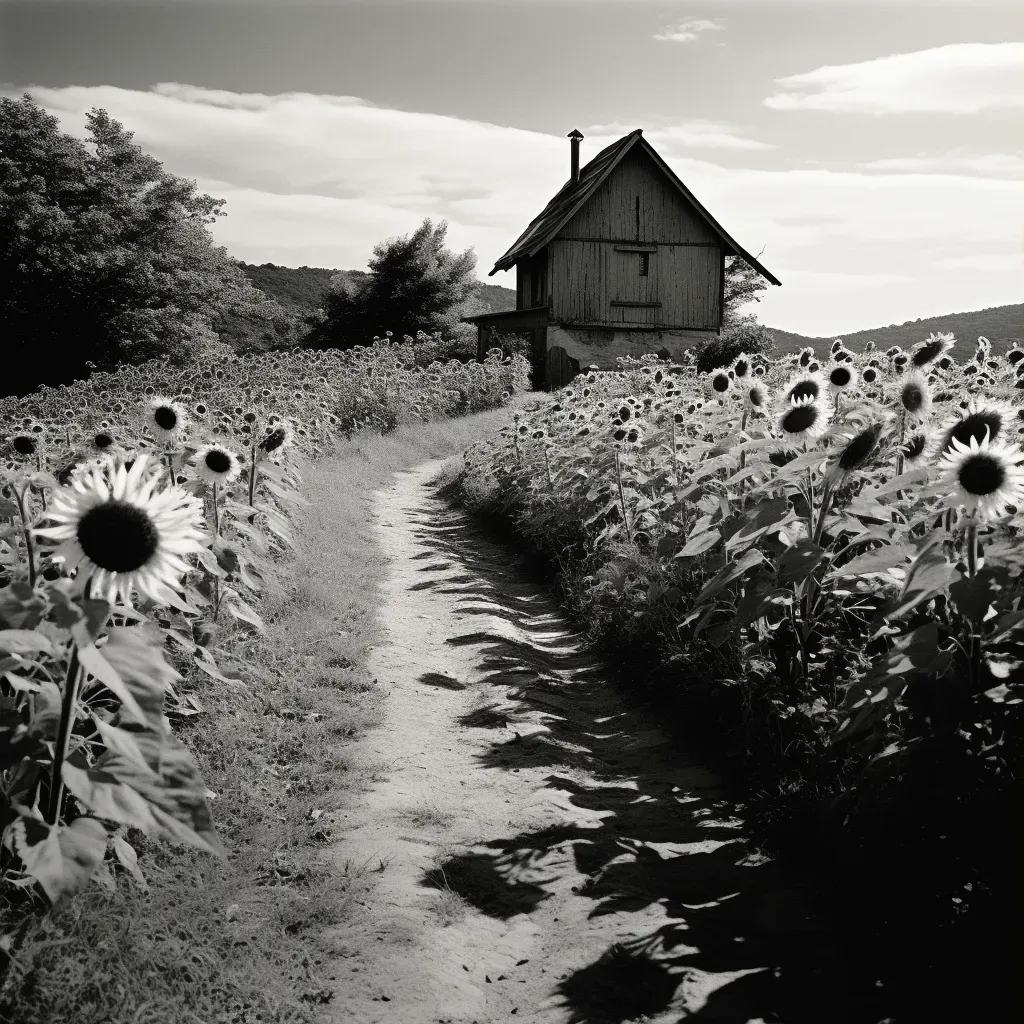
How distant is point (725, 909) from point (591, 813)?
0.90 m

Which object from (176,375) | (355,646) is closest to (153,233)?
(176,375)

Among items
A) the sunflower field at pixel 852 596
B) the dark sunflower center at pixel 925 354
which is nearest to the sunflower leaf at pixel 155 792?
the sunflower field at pixel 852 596

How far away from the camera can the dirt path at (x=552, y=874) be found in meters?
2.84

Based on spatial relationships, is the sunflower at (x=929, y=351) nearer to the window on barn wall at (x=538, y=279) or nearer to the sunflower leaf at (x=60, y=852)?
the sunflower leaf at (x=60, y=852)

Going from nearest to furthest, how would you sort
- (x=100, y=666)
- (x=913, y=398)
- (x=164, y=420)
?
(x=100, y=666) < (x=913, y=398) < (x=164, y=420)

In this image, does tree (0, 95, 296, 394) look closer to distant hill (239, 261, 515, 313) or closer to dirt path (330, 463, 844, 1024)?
distant hill (239, 261, 515, 313)

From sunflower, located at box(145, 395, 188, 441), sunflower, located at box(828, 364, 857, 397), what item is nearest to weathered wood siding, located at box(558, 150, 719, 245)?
sunflower, located at box(145, 395, 188, 441)

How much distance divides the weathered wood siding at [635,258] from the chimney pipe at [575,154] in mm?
4229

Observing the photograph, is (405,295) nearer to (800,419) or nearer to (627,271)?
(627,271)

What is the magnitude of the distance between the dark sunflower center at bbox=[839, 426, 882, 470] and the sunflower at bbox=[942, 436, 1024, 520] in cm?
71

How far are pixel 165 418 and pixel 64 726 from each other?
11.2 feet

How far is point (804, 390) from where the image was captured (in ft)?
14.7

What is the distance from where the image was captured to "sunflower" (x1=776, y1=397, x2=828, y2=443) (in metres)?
4.13

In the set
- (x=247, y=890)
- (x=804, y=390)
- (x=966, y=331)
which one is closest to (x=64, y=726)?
(x=247, y=890)
